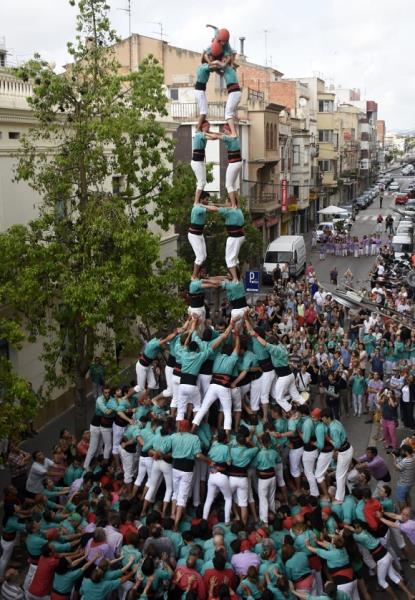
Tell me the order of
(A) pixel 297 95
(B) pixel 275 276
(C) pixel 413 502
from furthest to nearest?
1. (A) pixel 297 95
2. (B) pixel 275 276
3. (C) pixel 413 502

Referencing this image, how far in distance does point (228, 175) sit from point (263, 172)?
33.4m

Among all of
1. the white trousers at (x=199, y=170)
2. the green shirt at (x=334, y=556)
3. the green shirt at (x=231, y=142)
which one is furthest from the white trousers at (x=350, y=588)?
the green shirt at (x=231, y=142)

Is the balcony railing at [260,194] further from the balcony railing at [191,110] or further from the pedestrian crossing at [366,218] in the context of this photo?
the pedestrian crossing at [366,218]

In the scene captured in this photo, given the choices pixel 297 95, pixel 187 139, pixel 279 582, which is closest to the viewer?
pixel 279 582

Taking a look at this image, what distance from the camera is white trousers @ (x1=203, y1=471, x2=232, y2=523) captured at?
11922 millimetres

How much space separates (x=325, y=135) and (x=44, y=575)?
215 feet

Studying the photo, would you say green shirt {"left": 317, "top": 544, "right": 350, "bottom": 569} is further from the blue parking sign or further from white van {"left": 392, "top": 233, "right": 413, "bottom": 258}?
white van {"left": 392, "top": 233, "right": 413, "bottom": 258}

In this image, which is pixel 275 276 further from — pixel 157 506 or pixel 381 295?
pixel 157 506

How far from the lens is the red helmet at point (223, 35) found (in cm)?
1318

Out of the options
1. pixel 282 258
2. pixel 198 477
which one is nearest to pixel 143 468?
pixel 198 477

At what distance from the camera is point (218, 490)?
12.3 m

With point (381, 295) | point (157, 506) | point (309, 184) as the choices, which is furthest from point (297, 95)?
point (157, 506)

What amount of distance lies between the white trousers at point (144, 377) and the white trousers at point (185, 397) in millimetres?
1694

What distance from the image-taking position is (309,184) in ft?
198
